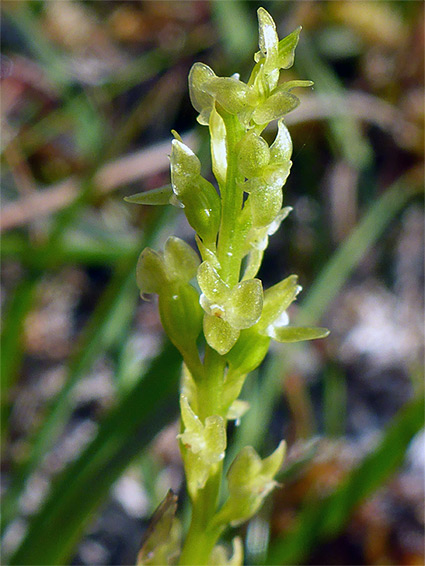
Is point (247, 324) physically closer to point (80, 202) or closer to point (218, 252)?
point (218, 252)

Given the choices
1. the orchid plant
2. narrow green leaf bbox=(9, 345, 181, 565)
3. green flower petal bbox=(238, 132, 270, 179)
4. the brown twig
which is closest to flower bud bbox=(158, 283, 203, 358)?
the orchid plant

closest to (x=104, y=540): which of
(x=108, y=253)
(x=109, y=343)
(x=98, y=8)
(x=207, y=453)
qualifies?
(x=109, y=343)

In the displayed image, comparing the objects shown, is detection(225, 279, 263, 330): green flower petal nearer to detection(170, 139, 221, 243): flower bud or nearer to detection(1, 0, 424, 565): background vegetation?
detection(170, 139, 221, 243): flower bud

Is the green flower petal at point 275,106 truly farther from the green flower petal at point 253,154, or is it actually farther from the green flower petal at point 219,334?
the green flower petal at point 219,334

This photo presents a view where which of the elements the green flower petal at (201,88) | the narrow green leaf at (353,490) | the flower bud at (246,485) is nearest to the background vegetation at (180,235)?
the narrow green leaf at (353,490)

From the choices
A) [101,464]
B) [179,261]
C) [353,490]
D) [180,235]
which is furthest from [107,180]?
[179,261]

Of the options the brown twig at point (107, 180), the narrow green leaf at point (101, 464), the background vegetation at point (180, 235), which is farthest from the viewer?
the brown twig at point (107, 180)
